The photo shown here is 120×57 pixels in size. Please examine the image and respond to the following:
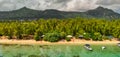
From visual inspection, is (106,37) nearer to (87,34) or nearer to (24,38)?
(87,34)

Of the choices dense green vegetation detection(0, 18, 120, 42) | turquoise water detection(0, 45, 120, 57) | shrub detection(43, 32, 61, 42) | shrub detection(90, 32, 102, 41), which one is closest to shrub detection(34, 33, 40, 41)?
dense green vegetation detection(0, 18, 120, 42)

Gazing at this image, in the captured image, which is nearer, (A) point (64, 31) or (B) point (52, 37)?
(B) point (52, 37)

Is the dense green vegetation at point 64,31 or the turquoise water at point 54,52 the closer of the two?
the turquoise water at point 54,52

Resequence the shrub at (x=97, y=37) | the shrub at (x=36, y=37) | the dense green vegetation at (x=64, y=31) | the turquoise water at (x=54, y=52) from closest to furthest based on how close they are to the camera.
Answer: the turquoise water at (x=54, y=52) < the shrub at (x=36, y=37) < the shrub at (x=97, y=37) < the dense green vegetation at (x=64, y=31)

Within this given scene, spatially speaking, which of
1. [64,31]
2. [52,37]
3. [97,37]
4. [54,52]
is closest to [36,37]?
[52,37]

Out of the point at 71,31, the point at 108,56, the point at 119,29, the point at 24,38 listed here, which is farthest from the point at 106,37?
the point at 108,56

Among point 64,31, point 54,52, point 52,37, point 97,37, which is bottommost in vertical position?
point 97,37

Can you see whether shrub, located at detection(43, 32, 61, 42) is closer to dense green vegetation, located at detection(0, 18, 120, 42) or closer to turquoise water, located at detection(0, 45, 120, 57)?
dense green vegetation, located at detection(0, 18, 120, 42)

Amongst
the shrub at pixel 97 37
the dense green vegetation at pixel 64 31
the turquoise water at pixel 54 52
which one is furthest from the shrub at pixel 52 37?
the turquoise water at pixel 54 52

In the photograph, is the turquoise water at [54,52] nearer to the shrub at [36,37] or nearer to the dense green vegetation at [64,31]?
the shrub at [36,37]

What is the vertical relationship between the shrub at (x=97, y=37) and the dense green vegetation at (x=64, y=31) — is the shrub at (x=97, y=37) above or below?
below

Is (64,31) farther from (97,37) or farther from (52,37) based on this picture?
(97,37)
